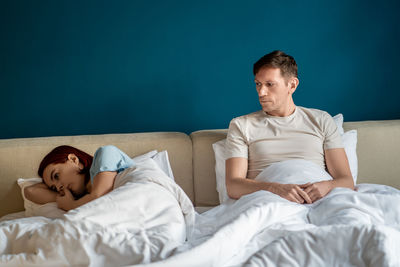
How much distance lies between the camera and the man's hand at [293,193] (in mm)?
1677

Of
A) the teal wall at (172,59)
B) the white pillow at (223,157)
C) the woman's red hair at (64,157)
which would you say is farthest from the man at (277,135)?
the woman's red hair at (64,157)

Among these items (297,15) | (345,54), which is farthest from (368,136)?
(297,15)

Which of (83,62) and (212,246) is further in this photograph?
(83,62)

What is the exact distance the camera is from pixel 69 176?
1846mm

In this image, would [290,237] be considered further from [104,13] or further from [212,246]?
[104,13]

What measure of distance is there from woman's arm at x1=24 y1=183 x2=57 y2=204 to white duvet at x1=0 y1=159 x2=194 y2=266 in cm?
51

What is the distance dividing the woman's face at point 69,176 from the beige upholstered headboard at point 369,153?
0.60 metres

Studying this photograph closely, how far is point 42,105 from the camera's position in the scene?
234 cm

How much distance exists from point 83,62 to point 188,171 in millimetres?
875

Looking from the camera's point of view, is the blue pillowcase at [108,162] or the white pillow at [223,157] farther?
the white pillow at [223,157]

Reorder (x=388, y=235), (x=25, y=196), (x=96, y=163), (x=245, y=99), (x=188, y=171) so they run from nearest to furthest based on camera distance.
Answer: (x=388, y=235)
(x=96, y=163)
(x=25, y=196)
(x=188, y=171)
(x=245, y=99)

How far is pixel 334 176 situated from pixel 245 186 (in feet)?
1.48

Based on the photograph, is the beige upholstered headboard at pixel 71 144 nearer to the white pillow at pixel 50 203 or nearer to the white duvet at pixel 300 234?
the white pillow at pixel 50 203

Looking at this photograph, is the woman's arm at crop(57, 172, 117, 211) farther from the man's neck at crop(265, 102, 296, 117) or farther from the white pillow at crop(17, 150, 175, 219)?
the man's neck at crop(265, 102, 296, 117)
